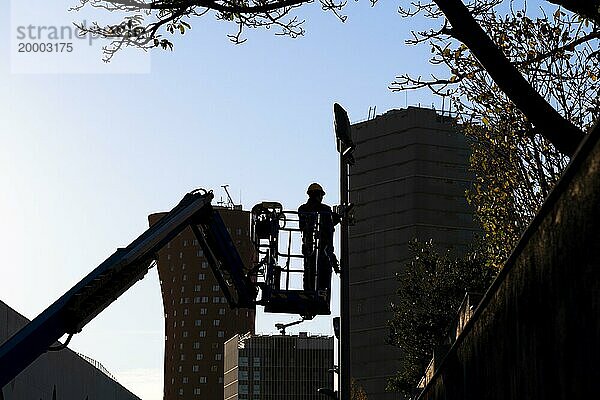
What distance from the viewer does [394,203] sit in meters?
166

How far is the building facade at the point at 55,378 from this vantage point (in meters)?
21.9

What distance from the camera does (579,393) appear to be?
17.6ft

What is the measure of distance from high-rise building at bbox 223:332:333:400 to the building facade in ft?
448

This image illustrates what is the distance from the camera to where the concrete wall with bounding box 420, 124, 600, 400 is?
5.18 metres

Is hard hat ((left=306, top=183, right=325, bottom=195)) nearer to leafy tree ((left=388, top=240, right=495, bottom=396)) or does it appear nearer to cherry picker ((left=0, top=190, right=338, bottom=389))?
cherry picker ((left=0, top=190, right=338, bottom=389))

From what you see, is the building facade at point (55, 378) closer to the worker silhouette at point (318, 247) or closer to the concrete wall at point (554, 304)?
the worker silhouette at point (318, 247)

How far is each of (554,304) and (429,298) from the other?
43316 millimetres

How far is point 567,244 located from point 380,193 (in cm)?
16355

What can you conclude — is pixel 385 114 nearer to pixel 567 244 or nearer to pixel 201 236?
pixel 201 236

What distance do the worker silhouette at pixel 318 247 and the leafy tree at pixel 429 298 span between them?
98.5 ft

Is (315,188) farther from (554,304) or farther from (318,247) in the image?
(554,304)

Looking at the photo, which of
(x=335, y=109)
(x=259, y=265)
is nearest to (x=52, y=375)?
(x=259, y=265)

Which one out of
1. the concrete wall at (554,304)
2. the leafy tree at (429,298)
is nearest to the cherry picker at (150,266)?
the concrete wall at (554,304)

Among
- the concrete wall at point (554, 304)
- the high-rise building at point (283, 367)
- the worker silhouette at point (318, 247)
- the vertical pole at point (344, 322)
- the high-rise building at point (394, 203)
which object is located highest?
the high-rise building at point (394, 203)
